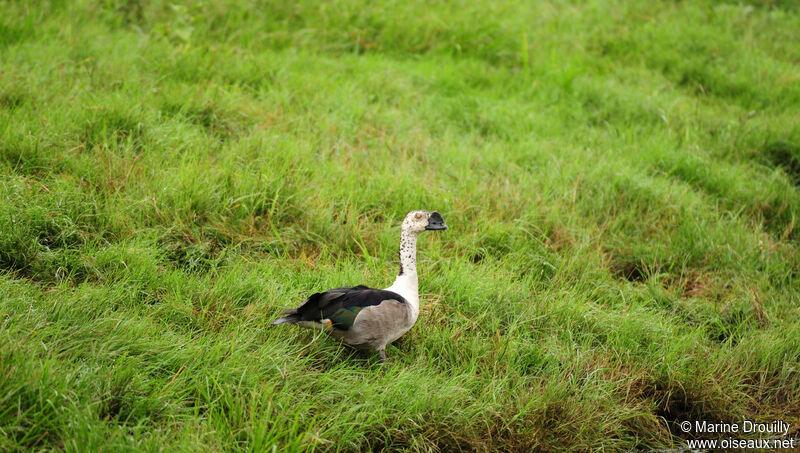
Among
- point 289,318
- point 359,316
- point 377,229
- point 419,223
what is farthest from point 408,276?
point 377,229

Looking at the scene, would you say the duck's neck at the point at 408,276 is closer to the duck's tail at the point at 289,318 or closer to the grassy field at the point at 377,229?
the grassy field at the point at 377,229

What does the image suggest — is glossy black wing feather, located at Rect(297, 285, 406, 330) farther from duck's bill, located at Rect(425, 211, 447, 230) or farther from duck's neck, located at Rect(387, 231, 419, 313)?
duck's bill, located at Rect(425, 211, 447, 230)

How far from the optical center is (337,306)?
3244mm

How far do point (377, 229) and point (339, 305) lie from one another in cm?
143

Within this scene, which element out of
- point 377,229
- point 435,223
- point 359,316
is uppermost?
point 435,223

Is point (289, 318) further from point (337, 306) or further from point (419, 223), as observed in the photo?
point (419, 223)

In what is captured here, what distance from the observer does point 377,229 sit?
4.61 meters

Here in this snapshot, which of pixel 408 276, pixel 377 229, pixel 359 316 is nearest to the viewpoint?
pixel 359 316

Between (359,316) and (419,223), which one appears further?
(419,223)

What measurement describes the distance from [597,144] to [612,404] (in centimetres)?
360

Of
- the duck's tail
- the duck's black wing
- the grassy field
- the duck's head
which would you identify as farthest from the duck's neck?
the duck's tail

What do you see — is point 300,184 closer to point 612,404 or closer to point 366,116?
point 366,116

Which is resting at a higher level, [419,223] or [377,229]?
[419,223]

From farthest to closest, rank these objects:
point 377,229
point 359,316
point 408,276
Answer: point 377,229 < point 408,276 < point 359,316
